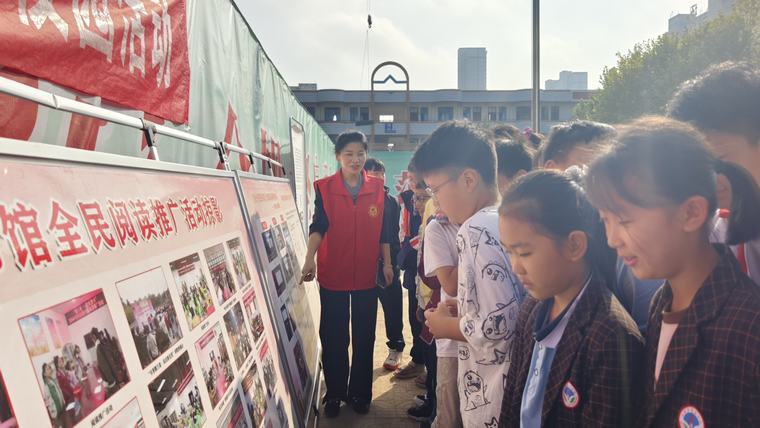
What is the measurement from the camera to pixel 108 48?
4.83ft

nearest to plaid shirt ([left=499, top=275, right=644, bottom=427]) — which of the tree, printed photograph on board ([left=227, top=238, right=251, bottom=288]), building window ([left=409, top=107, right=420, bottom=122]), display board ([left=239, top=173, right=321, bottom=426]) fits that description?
printed photograph on board ([left=227, top=238, right=251, bottom=288])

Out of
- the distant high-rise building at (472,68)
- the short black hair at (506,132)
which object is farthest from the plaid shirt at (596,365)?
the distant high-rise building at (472,68)

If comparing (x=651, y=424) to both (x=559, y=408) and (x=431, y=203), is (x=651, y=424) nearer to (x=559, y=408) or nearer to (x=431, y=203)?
(x=559, y=408)

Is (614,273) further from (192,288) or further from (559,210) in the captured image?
(192,288)

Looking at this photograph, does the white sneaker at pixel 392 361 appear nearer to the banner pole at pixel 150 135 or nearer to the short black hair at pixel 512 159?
the short black hair at pixel 512 159

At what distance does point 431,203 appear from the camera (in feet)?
11.7

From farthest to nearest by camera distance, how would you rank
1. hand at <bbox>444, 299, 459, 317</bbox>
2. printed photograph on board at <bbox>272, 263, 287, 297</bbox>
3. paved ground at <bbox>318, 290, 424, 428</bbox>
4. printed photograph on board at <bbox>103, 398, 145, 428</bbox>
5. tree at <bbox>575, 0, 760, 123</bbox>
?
tree at <bbox>575, 0, 760, 123</bbox>
paved ground at <bbox>318, 290, 424, 428</bbox>
printed photograph on board at <bbox>272, 263, 287, 297</bbox>
hand at <bbox>444, 299, 459, 317</bbox>
printed photograph on board at <bbox>103, 398, 145, 428</bbox>

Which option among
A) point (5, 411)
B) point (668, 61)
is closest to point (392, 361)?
point (5, 411)

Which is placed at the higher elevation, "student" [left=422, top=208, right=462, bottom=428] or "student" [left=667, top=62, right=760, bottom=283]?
"student" [left=667, top=62, right=760, bottom=283]

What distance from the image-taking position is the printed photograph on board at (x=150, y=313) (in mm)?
965

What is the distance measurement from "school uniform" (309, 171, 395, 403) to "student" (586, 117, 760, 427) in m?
2.15

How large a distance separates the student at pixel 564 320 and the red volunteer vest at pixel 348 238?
177 cm

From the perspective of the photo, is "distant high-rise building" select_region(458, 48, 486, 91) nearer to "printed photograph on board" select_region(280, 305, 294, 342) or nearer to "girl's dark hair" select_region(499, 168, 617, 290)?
"printed photograph on board" select_region(280, 305, 294, 342)

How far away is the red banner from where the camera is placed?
114cm
